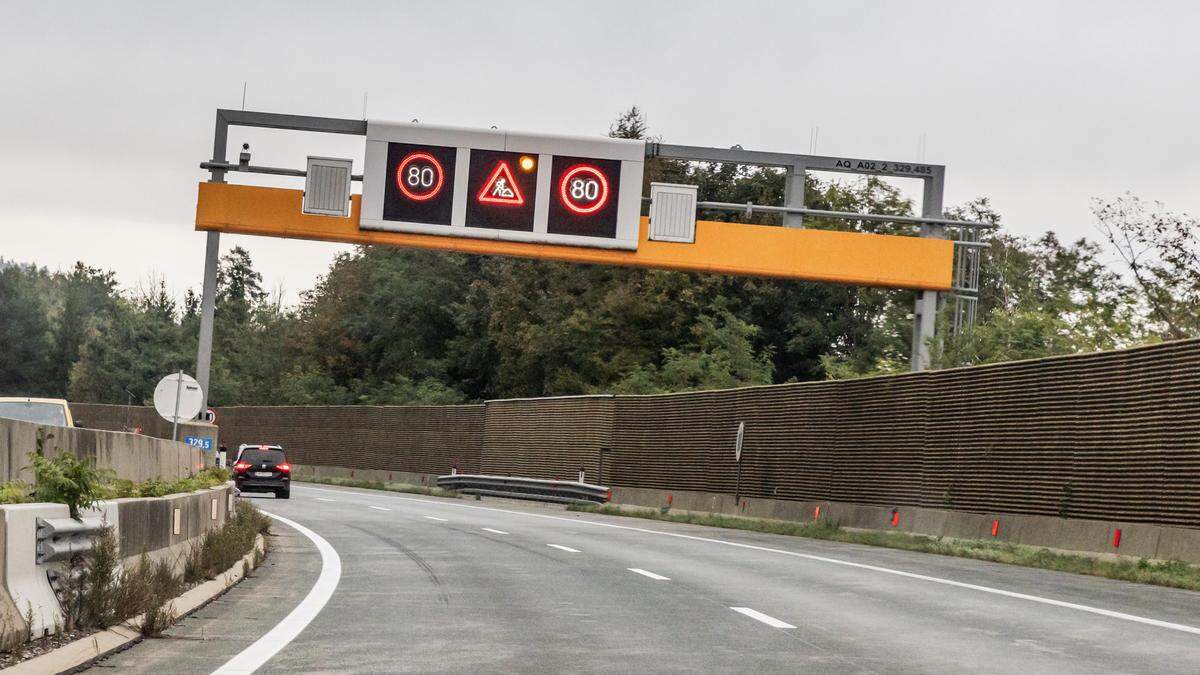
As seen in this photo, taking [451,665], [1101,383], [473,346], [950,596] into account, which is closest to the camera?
[451,665]

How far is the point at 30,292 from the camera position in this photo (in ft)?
542

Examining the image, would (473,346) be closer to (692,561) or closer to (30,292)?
(692,561)

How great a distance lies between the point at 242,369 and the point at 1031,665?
118701 mm

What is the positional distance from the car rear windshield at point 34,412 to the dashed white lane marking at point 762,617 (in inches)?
529

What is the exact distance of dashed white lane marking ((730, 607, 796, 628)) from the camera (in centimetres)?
1173

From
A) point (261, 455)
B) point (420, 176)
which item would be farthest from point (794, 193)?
point (261, 455)

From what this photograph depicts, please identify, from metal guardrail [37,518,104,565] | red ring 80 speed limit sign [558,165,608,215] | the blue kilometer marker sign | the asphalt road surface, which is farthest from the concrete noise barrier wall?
metal guardrail [37,518,104,565]

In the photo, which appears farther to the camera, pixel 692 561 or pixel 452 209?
pixel 452 209

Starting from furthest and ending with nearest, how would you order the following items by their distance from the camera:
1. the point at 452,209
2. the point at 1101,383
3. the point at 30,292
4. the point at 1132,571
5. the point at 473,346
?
the point at 30,292
the point at 473,346
the point at 452,209
the point at 1101,383
the point at 1132,571

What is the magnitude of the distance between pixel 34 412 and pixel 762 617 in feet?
47.7

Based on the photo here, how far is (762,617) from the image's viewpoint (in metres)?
12.3

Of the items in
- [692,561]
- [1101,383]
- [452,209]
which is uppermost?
[452,209]

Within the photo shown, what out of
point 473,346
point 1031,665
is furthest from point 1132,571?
point 473,346

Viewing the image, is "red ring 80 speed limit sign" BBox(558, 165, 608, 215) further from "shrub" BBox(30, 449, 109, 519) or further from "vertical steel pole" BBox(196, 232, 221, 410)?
"shrub" BBox(30, 449, 109, 519)
